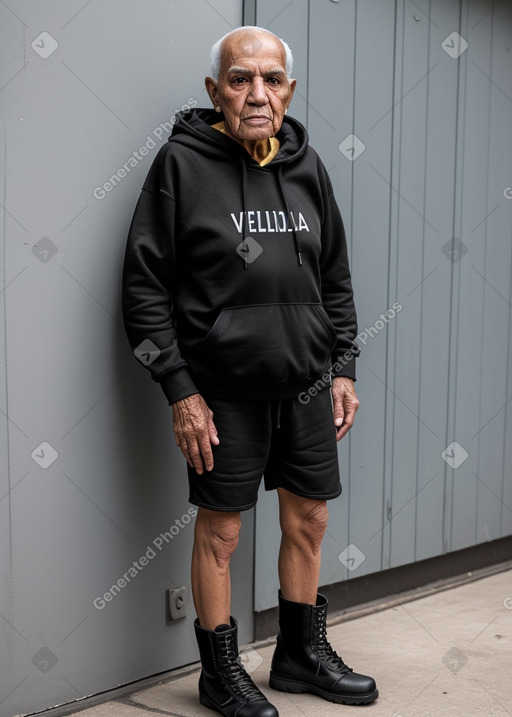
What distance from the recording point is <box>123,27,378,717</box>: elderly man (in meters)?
2.48

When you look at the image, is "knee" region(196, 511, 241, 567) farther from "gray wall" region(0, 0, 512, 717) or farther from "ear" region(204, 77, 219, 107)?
"ear" region(204, 77, 219, 107)

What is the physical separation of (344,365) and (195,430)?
1.86 feet

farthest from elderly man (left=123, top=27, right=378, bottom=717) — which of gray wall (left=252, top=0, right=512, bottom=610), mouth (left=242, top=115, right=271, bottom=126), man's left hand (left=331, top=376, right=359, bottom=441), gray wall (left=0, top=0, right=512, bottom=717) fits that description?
gray wall (left=252, top=0, right=512, bottom=610)

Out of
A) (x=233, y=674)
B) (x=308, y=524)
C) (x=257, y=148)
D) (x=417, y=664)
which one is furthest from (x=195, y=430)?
(x=417, y=664)

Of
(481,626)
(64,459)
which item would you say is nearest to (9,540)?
(64,459)

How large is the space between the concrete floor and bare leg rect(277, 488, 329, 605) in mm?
301

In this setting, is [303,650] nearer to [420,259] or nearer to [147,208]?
[147,208]

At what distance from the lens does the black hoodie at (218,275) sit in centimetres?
247

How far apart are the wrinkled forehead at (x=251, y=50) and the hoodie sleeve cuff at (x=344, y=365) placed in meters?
0.84

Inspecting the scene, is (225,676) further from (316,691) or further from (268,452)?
(268,452)

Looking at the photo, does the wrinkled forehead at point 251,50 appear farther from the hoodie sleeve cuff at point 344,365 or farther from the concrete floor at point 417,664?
the concrete floor at point 417,664

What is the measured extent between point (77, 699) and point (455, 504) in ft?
6.06

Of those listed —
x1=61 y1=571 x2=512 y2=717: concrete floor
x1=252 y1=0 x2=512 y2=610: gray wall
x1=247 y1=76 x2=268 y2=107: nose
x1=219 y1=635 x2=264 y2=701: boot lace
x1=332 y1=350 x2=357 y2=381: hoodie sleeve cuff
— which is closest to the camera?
x1=247 y1=76 x2=268 y2=107: nose

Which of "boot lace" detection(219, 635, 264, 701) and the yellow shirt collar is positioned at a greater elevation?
the yellow shirt collar
